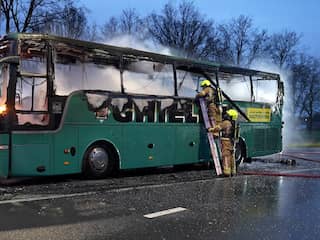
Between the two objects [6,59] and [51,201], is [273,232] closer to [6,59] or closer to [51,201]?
[51,201]

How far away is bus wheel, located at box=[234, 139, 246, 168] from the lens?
583 inches

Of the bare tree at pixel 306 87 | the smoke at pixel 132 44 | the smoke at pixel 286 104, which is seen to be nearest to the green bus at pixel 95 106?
the smoke at pixel 132 44

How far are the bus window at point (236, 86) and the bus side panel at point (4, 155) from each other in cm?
710

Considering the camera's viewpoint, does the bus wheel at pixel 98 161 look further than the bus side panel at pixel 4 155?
Yes

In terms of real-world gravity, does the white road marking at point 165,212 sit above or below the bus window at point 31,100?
below

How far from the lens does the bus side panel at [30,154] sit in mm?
9594

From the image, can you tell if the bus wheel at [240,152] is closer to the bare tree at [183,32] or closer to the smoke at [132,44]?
the smoke at [132,44]

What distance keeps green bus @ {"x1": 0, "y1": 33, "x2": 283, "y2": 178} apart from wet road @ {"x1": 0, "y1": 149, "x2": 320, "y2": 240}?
638 millimetres

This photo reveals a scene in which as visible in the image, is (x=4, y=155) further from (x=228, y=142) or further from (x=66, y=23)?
(x=66, y=23)

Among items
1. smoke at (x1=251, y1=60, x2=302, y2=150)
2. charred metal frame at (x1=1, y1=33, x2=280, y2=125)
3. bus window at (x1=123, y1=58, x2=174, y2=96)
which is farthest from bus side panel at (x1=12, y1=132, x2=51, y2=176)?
smoke at (x1=251, y1=60, x2=302, y2=150)

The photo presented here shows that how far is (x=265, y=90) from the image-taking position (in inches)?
631

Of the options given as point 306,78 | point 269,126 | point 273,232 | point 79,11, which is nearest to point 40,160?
point 273,232

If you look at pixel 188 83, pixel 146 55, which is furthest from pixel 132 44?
pixel 146 55

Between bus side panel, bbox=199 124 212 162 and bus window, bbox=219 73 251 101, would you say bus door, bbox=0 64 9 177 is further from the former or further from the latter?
bus window, bbox=219 73 251 101
